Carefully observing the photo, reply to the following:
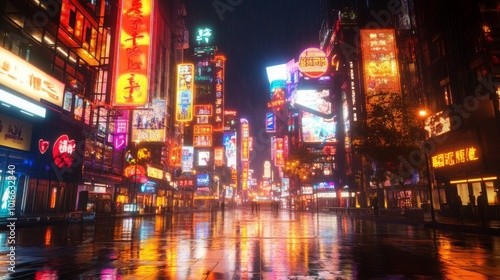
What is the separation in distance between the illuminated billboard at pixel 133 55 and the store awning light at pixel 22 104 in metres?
7.80

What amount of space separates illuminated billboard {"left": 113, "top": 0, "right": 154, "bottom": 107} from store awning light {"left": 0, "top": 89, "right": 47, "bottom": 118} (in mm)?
7796

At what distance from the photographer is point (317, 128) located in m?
66.4

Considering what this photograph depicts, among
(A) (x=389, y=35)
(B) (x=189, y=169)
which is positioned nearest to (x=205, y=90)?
(B) (x=189, y=169)

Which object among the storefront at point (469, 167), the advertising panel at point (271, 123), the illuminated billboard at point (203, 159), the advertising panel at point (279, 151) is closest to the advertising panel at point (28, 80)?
the storefront at point (469, 167)

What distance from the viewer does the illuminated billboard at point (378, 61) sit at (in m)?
41.1

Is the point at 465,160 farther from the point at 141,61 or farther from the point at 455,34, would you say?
the point at 141,61

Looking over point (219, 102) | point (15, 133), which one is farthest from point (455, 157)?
point (219, 102)

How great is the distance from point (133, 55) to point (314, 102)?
4210cm

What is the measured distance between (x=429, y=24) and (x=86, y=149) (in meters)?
35.4

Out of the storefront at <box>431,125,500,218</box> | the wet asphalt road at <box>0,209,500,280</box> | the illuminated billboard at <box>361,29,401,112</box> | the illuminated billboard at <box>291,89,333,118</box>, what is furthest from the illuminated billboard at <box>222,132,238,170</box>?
the wet asphalt road at <box>0,209,500,280</box>

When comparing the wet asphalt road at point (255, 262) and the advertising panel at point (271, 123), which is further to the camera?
the advertising panel at point (271, 123)

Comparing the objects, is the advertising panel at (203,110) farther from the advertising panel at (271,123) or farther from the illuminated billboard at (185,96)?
the advertising panel at (271,123)

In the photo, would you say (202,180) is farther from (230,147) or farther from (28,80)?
(28,80)

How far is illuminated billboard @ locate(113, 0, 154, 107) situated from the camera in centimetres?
3044
